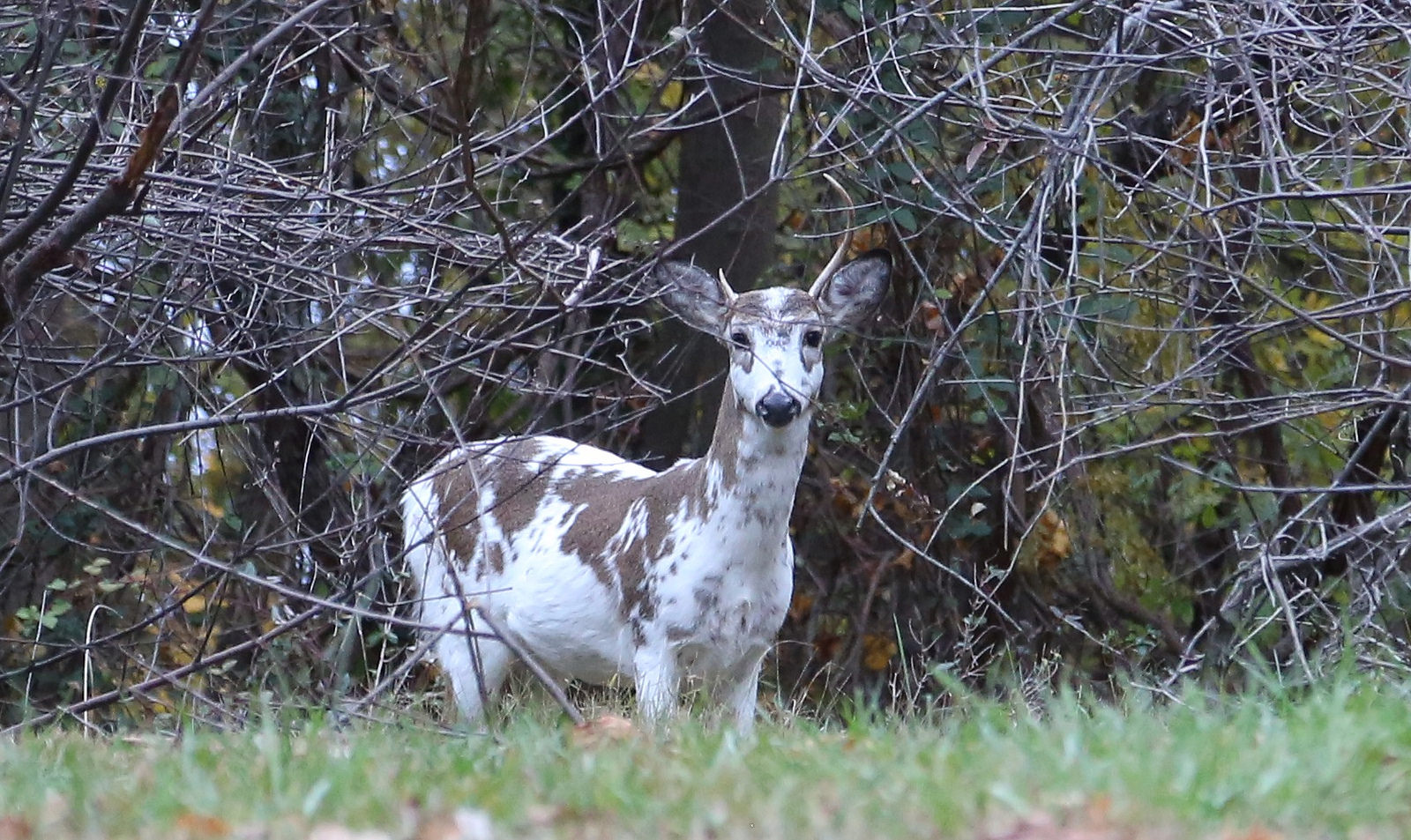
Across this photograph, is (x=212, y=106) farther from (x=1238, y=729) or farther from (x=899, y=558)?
(x=1238, y=729)

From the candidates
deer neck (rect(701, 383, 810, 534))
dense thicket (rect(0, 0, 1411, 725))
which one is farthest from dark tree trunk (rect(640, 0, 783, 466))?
deer neck (rect(701, 383, 810, 534))

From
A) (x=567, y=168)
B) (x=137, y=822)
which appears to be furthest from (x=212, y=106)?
(x=137, y=822)

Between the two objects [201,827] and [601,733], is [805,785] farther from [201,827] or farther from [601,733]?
[601,733]

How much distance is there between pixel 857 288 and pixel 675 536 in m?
1.40

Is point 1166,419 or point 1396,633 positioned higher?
point 1166,419

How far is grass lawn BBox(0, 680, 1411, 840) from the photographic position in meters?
3.34

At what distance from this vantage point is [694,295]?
8023 mm

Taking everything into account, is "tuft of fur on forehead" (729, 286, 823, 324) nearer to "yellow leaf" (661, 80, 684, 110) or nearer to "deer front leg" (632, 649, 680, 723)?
"deer front leg" (632, 649, 680, 723)

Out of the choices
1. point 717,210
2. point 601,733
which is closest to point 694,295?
point 717,210

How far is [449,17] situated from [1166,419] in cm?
425

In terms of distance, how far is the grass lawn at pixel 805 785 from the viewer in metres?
3.34

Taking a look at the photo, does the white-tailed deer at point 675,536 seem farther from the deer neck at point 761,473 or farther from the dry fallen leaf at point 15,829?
the dry fallen leaf at point 15,829

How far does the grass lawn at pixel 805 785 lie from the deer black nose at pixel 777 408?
8.75 feet

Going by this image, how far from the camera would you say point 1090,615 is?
11578mm
